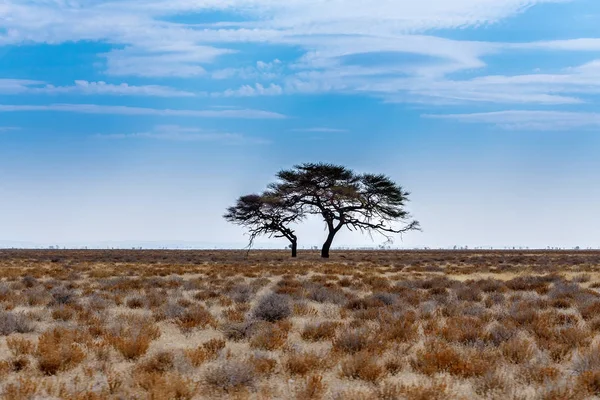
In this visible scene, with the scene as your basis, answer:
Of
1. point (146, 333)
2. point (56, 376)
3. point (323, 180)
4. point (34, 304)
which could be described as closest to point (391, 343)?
point (146, 333)

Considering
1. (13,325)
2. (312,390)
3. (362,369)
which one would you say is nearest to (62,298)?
(13,325)

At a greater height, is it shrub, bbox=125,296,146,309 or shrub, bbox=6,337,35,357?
shrub, bbox=125,296,146,309

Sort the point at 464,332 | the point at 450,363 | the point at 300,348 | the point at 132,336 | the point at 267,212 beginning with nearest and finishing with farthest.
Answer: the point at 450,363 → the point at 300,348 → the point at 132,336 → the point at 464,332 → the point at 267,212

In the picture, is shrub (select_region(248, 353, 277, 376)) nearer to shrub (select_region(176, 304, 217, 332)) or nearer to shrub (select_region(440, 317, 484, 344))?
shrub (select_region(176, 304, 217, 332))

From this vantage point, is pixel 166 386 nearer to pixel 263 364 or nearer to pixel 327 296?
pixel 263 364

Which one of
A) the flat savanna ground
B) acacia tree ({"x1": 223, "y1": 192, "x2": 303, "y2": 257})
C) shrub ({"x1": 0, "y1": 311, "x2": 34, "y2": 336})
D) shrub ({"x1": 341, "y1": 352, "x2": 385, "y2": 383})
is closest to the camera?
the flat savanna ground

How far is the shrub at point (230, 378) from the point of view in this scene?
25.8 feet

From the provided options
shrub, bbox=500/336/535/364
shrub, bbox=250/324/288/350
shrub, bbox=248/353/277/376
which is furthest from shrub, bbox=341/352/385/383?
shrub, bbox=500/336/535/364

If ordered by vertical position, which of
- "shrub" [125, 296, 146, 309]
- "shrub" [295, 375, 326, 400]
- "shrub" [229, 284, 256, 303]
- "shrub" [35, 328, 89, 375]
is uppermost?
"shrub" [229, 284, 256, 303]

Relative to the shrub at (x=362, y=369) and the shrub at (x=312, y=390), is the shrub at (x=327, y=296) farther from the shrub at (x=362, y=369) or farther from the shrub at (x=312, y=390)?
the shrub at (x=312, y=390)

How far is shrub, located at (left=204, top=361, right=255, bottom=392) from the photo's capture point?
786 cm

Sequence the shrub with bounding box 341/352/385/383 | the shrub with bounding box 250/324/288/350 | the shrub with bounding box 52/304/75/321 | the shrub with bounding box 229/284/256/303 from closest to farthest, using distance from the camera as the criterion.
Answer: the shrub with bounding box 341/352/385/383 < the shrub with bounding box 250/324/288/350 < the shrub with bounding box 52/304/75/321 < the shrub with bounding box 229/284/256/303

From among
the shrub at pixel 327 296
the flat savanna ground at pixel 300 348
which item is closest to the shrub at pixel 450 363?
the flat savanna ground at pixel 300 348

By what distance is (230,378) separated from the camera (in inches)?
311
